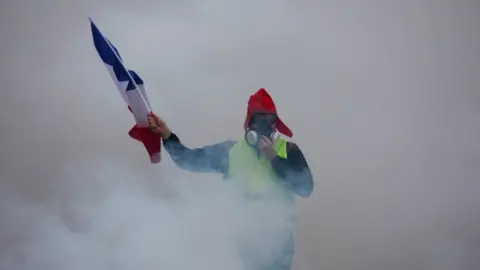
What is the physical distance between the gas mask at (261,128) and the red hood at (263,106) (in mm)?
15

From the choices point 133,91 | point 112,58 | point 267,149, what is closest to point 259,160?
point 267,149

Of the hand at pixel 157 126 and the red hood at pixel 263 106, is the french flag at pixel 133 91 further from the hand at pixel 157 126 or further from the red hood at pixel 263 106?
the red hood at pixel 263 106

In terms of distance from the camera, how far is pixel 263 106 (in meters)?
A: 1.87

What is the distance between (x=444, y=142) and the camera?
191cm

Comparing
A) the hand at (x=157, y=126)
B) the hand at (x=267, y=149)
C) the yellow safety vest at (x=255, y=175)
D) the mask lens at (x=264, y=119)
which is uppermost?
the mask lens at (x=264, y=119)

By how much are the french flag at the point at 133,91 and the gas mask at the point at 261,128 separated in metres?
0.27

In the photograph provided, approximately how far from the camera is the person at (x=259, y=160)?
1.82 metres

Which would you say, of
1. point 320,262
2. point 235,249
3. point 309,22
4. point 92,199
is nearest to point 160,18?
point 309,22

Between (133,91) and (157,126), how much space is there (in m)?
0.12

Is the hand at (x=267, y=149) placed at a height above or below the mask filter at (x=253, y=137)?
below

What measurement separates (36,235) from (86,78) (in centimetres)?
47

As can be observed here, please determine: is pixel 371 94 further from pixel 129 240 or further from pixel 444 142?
pixel 129 240

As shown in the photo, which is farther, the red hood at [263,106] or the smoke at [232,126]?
the red hood at [263,106]

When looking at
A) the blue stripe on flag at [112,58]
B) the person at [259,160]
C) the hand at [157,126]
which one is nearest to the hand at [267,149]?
the person at [259,160]
